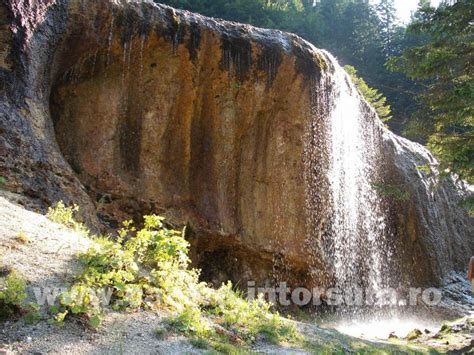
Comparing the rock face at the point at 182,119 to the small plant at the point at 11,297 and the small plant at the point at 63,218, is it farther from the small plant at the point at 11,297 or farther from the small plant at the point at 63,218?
the small plant at the point at 11,297

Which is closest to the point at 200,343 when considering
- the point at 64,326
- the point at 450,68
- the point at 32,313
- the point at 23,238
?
the point at 64,326

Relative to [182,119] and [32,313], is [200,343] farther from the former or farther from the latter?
[182,119]

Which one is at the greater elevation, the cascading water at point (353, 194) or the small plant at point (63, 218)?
the cascading water at point (353, 194)

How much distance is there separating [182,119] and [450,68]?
6695mm

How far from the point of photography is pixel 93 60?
12.0 metres

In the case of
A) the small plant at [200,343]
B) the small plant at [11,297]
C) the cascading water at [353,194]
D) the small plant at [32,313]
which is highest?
the cascading water at [353,194]

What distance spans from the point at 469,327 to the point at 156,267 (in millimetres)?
8533

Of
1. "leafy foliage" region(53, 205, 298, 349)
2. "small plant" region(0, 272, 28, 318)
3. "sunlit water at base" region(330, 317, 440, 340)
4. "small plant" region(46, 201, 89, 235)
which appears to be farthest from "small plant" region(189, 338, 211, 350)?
"sunlit water at base" region(330, 317, 440, 340)

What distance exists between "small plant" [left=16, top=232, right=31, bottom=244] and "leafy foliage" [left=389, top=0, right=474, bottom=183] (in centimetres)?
791

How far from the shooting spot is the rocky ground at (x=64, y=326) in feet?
14.6

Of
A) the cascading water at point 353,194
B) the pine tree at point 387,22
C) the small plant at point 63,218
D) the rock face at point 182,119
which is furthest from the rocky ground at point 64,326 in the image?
the pine tree at point 387,22

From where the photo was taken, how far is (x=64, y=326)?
15.6 ft

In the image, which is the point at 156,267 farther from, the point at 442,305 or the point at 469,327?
the point at 442,305

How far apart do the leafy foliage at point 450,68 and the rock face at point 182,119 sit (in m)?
2.76
